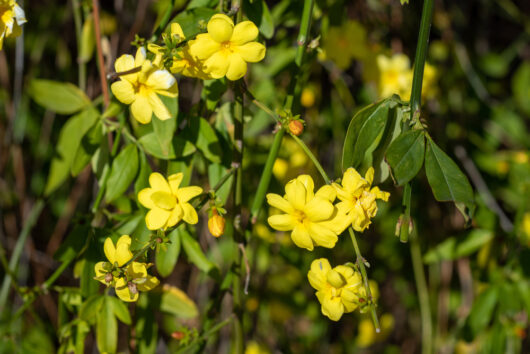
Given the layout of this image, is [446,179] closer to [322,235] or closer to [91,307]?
[322,235]

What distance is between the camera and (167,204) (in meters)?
0.82

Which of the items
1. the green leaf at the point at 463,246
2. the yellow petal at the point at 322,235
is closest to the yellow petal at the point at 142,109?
the yellow petal at the point at 322,235

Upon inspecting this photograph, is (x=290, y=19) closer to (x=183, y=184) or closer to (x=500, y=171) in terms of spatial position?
(x=183, y=184)

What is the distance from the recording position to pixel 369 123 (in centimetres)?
84

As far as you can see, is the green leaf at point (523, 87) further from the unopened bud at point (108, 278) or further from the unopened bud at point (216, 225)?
the unopened bud at point (108, 278)

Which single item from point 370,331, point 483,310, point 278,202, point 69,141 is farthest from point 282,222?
point 370,331

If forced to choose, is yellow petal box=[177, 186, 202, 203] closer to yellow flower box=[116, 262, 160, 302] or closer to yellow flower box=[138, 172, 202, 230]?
yellow flower box=[138, 172, 202, 230]

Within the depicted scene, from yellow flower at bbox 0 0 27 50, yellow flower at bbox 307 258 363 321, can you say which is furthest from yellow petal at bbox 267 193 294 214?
yellow flower at bbox 0 0 27 50

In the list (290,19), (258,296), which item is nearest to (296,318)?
(258,296)

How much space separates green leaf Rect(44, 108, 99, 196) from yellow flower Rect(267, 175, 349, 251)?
485 millimetres

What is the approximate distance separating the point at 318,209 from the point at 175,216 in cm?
22

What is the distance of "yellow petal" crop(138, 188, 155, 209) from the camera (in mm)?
852

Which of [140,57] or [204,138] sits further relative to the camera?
[204,138]

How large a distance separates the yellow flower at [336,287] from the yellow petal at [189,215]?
0.70 ft
